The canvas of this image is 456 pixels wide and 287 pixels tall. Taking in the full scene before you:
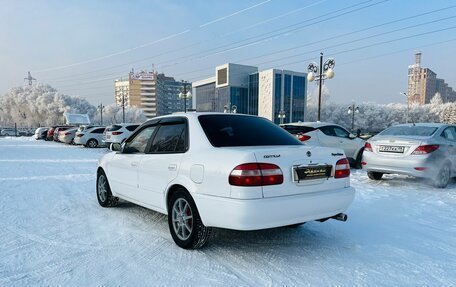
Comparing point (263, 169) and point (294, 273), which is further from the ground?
point (263, 169)

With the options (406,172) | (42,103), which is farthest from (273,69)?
(406,172)

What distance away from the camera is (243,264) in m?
3.36

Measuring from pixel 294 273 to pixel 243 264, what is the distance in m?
0.53

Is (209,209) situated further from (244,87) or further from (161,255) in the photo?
(244,87)

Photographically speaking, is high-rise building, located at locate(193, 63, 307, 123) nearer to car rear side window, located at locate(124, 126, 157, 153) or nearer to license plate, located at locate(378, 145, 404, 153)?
license plate, located at locate(378, 145, 404, 153)

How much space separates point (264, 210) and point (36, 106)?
96843mm

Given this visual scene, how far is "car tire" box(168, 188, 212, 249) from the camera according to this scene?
3.61 m

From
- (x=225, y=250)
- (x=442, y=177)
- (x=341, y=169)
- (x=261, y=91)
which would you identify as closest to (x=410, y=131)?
(x=442, y=177)

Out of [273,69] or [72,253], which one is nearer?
[72,253]

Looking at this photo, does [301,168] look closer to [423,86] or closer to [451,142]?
[451,142]

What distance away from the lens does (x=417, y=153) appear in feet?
22.9

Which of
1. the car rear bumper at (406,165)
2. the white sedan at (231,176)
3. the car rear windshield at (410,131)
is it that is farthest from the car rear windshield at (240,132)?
the car rear windshield at (410,131)

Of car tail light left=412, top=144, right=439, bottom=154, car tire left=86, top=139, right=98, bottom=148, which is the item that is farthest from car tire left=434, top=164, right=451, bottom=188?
car tire left=86, top=139, right=98, bottom=148

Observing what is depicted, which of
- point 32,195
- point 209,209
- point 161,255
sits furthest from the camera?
point 32,195
